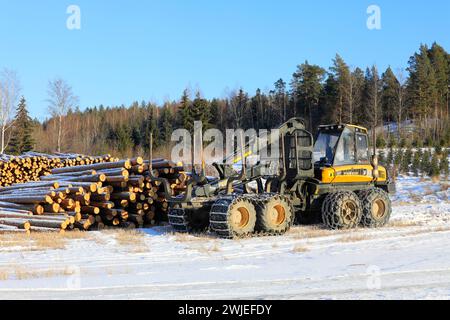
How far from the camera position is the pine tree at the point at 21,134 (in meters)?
51.2

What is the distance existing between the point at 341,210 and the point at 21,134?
45.1m

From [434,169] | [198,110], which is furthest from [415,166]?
[198,110]

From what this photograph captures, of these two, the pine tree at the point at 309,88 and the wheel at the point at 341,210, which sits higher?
the pine tree at the point at 309,88

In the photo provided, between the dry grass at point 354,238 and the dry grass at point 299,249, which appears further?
the dry grass at point 354,238

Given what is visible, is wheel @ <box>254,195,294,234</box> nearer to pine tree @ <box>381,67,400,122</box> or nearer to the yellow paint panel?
the yellow paint panel

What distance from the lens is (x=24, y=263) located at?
29.6ft

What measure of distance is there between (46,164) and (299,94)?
39.3m

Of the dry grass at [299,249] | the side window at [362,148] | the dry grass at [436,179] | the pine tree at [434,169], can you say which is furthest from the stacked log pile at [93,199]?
the pine tree at [434,169]

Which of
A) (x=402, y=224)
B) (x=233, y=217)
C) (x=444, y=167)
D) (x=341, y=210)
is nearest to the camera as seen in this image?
(x=233, y=217)

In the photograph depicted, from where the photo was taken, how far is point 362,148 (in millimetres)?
14461

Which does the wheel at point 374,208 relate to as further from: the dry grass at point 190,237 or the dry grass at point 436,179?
the dry grass at point 436,179

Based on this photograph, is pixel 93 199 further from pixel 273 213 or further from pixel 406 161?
pixel 406 161

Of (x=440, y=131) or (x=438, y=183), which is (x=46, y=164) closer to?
(x=438, y=183)
